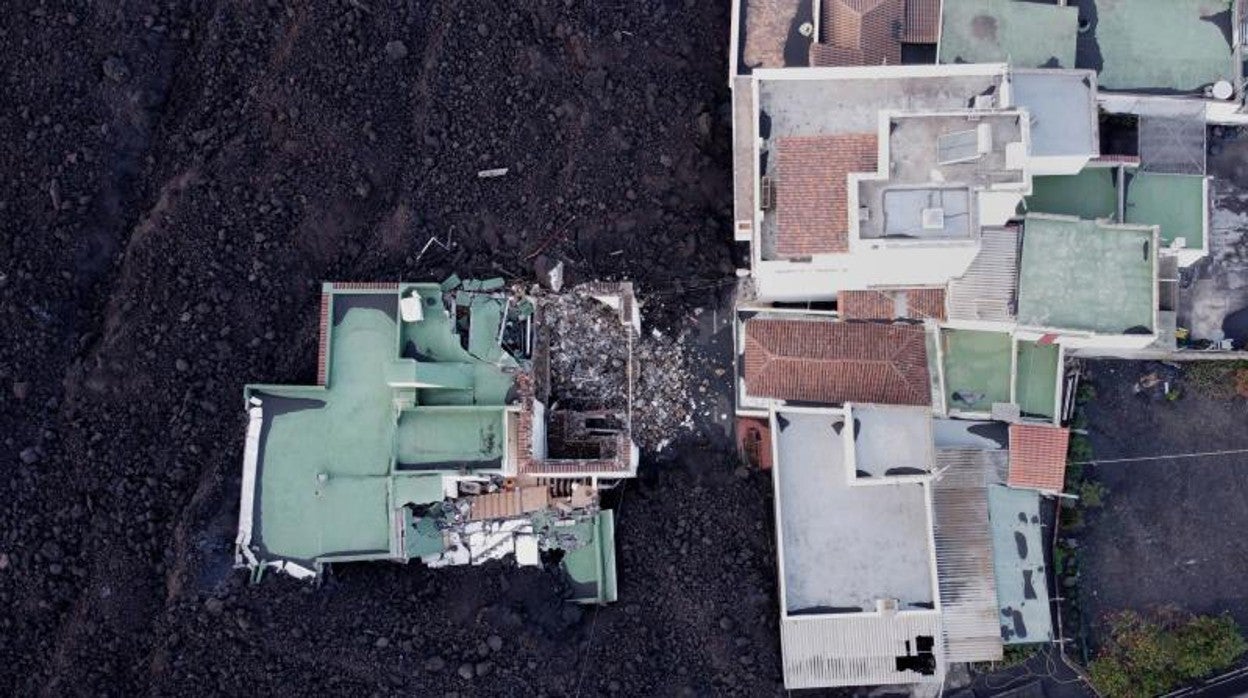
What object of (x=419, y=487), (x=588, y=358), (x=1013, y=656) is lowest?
(x=1013, y=656)

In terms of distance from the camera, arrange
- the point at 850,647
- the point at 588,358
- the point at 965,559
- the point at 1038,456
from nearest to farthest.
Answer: the point at 850,647
the point at 965,559
the point at 1038,456
the point at 588,358

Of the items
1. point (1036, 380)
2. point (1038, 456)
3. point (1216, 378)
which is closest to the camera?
point (1038, 456)

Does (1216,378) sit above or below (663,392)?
above

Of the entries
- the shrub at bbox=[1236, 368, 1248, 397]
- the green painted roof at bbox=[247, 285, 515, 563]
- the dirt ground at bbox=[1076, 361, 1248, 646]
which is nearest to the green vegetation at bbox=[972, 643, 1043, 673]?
the dirt ground at bbox=[1076, 361, 1248, 646]

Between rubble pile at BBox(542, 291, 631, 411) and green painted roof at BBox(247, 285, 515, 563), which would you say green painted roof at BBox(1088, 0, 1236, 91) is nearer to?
rubble pile at BBox(542, 291, 631, 411)

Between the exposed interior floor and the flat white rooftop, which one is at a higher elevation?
the exposed interior floor

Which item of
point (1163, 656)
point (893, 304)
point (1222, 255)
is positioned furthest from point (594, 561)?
point (1222, 255)

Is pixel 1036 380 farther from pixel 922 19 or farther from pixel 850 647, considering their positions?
pixel 922 19
